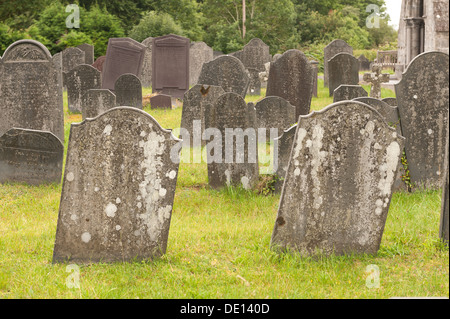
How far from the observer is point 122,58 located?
17359 millimetres

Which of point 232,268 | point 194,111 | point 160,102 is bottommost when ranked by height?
point 232,268

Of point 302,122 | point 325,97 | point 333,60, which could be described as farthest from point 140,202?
point 325,97

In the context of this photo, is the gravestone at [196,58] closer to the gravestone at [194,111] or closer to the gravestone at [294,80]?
the gravestone at [294,80]

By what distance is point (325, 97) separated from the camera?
18.4 meters

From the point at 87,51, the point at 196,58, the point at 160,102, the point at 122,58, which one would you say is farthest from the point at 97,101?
the point at 87,51

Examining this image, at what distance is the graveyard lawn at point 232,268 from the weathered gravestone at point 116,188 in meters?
0.17

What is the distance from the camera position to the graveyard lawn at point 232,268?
4.59 metres

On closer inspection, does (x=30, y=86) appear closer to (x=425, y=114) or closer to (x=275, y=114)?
(x=275, y=114)

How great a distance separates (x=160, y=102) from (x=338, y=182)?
36.3 feet

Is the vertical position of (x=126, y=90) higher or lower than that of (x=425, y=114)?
higher

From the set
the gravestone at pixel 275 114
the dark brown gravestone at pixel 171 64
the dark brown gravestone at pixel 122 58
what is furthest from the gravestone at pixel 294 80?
the dark brown gravestone at pixel 122 58

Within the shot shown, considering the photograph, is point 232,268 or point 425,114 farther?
point 425,114

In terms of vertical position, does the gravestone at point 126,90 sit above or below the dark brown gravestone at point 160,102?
above

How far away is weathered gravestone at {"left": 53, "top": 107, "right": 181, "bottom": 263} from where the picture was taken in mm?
5148
